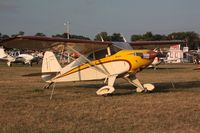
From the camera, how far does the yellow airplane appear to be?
466 inches

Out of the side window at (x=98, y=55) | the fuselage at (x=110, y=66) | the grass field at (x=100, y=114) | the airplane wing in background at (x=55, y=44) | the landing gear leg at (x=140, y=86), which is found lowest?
the grass field at (x=100, y=114)

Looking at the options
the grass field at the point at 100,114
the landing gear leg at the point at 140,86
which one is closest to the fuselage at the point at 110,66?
the landing gear leg at the point at 140,86

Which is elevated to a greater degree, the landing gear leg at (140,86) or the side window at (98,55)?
the side window at (98,55)

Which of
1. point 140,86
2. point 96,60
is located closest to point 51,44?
point 96,60

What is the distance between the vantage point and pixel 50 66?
1445 cm

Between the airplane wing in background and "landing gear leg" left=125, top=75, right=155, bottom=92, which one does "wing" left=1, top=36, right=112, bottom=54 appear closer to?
the airplane wing in background

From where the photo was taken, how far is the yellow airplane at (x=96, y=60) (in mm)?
11844

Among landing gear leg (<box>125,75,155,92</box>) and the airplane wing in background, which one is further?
landing gear leg (<box>125,75,155,92</box>)

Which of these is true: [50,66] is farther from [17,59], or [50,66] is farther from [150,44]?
[17,59]

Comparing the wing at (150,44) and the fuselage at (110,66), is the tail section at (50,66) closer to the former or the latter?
the fuselage at (110,66)

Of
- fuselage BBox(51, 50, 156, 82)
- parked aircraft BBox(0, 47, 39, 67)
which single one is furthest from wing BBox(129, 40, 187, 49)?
parked aircraft BBox(0, 47, 39, 67)

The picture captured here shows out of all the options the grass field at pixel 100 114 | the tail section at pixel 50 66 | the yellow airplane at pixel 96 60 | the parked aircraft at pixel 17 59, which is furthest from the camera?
the parked aircraft at pixel 17 59

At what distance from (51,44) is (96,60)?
5.80ft

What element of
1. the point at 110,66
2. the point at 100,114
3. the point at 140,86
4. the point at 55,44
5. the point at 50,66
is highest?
the point at 55,44
